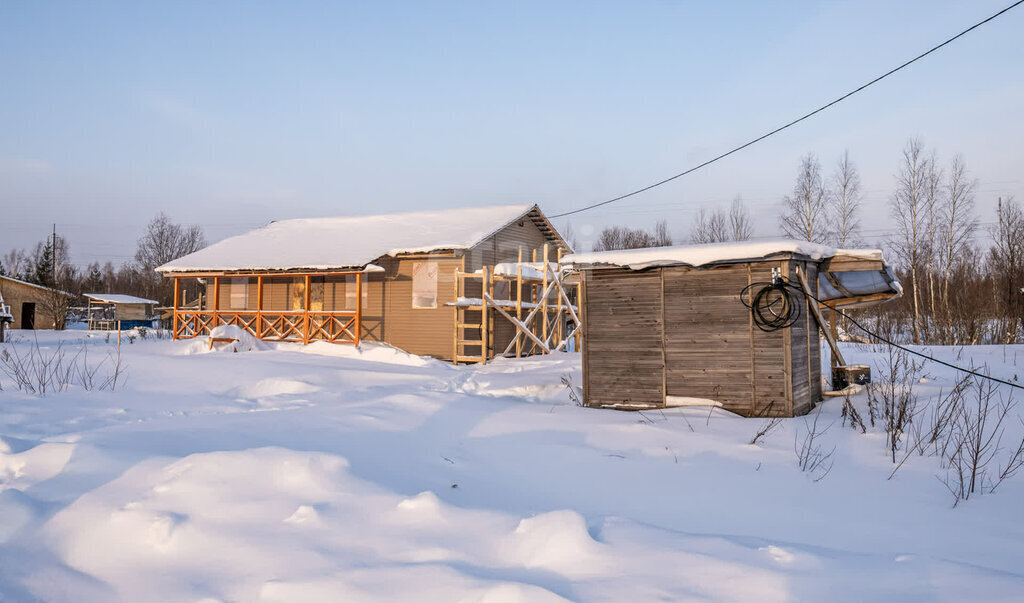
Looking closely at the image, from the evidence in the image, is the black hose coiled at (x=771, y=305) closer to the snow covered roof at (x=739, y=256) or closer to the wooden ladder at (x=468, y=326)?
the snow covered roof at (x=739, y=256)

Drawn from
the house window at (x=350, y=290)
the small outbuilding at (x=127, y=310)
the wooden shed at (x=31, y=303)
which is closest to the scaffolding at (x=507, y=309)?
the house window at (x=350, y=290)

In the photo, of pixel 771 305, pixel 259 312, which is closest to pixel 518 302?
pixel 259 312

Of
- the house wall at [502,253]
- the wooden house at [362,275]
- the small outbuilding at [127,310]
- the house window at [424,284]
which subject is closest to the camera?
the wooden house at [362,275]

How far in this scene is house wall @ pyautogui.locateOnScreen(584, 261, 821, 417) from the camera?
344 inches

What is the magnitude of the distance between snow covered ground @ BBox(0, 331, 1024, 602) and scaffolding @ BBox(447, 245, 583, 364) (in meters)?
10.3

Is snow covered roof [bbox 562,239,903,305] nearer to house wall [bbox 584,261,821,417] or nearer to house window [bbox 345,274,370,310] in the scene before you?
house wall [bbox 584,261,821,417]

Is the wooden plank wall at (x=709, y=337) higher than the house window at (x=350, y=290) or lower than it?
lower

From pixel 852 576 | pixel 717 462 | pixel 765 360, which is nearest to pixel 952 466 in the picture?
pixel 717 462

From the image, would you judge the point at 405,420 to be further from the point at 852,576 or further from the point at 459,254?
the point at 459,254

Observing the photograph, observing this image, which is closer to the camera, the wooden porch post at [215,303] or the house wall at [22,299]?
the wooden porch post at [215,303]

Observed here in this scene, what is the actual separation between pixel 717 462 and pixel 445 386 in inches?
287

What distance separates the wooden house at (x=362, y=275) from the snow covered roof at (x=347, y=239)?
48mm

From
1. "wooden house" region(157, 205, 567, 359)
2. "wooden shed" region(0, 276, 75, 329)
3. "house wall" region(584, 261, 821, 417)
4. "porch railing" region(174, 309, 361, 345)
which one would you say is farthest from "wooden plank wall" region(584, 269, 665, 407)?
"wooden shed" region(0, 276, 75, 329)

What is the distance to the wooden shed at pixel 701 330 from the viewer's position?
8.73 m
